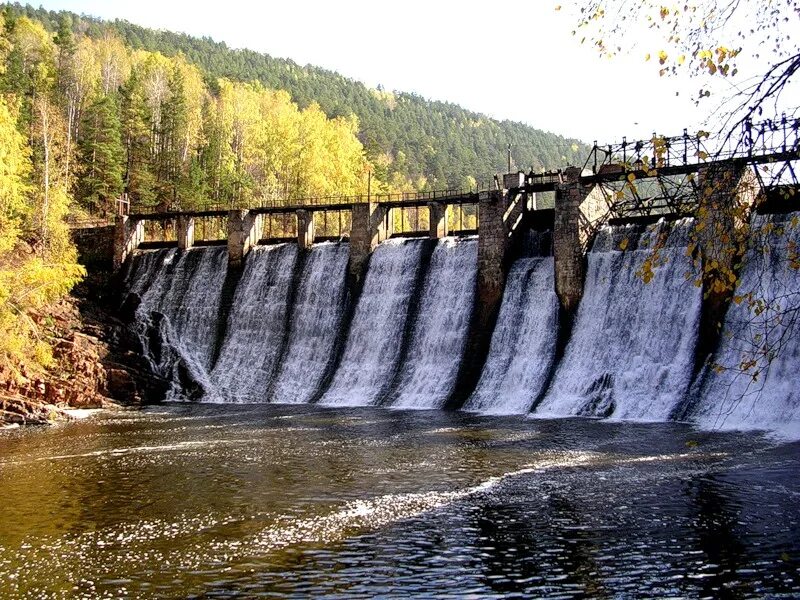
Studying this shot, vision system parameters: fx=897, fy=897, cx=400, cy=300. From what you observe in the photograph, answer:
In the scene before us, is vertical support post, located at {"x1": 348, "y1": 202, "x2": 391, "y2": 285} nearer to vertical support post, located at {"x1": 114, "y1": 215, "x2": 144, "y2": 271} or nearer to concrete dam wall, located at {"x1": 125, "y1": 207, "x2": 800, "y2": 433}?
concrete dam wall, located at {"x1": 125, "y1": 207, "x2": 800, "y2": 433}

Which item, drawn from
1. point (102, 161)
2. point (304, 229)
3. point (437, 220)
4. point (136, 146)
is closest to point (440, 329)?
point (437, 220)

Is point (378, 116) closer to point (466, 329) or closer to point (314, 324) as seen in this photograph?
point (314, 324)

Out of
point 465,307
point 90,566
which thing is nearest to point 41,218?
point 465,307

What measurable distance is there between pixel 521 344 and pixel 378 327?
895 cm

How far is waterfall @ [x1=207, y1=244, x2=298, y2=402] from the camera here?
4738 cm

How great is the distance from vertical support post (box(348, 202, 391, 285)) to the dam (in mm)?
95

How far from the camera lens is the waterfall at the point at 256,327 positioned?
1865 inches

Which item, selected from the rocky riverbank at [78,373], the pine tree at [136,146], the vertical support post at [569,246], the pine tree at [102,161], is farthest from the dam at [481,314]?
the pine tree at [136,146]

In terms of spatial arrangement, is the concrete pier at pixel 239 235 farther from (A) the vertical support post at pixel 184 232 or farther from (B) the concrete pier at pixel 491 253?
(B) the concrete pier at pixel 491 253

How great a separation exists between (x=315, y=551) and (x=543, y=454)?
36.2 feet

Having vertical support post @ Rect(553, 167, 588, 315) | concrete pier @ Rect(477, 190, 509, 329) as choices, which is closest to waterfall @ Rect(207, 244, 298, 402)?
concrete pier @ Rect(477, 190, 509, 329)

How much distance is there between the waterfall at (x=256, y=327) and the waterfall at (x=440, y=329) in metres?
8.42

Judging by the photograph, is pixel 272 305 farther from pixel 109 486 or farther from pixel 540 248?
pixel 109 486

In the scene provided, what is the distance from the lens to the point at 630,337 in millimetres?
36188
